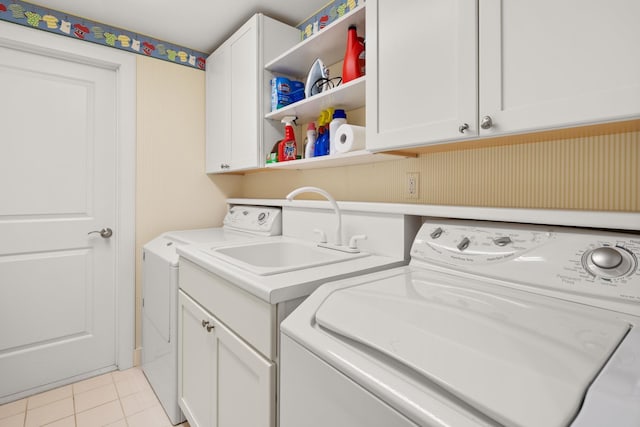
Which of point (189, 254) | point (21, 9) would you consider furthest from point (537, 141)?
point (21, 9)

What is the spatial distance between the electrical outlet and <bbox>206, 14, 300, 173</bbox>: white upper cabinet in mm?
956

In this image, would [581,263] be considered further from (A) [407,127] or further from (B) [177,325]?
(B) [177,325]

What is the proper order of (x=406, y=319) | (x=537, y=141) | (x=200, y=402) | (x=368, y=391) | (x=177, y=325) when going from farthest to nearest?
(x=177, y=325) < (x=200, y=402) < (x=537, y=141) < (x=406, y=319) < (x=368, y=391)

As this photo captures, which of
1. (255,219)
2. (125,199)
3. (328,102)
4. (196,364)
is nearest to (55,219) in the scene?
(125,199)

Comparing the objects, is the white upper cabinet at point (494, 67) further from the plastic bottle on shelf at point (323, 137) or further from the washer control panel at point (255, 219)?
the washer control panel at point (255, 219)

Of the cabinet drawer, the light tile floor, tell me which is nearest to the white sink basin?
the cabinet drawer

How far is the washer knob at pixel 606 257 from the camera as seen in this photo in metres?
0.76

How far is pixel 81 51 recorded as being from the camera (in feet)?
7.04

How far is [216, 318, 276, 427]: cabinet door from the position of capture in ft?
3.28

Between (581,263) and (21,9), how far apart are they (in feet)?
10.1

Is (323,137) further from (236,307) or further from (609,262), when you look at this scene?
(609,262)

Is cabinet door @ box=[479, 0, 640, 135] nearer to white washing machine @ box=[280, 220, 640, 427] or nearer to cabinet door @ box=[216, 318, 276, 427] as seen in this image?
white washing machine @ box=[280, 220, 640, 427]

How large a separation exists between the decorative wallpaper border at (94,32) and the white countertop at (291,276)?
6.22ft

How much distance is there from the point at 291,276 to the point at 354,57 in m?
1.07
